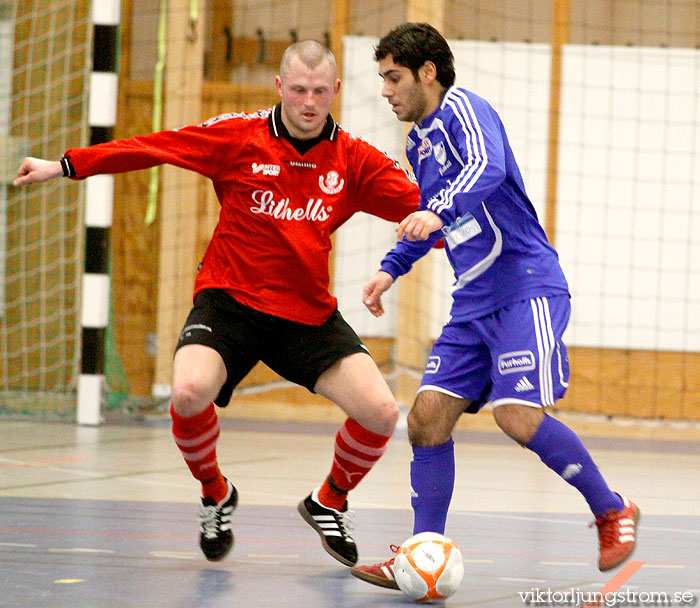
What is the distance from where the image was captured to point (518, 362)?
297 cm

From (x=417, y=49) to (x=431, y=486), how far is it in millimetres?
1232

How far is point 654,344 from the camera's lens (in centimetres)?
749

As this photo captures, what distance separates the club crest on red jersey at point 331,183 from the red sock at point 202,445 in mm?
792

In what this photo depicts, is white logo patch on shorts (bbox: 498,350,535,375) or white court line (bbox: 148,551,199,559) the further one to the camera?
white court line (bbox: 148,551,199,559)

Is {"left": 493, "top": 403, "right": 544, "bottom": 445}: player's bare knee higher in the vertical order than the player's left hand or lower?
lower

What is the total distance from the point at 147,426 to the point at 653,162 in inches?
153

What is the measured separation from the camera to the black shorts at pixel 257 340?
345cm

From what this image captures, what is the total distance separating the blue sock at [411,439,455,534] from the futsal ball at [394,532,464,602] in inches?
7.1

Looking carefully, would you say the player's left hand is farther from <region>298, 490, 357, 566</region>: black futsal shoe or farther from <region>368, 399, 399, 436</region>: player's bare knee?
<region>298, 490, 357, 566</region>: black futsal shoe

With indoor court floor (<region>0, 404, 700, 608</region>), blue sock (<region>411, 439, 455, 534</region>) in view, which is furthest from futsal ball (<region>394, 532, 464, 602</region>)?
blue sock (<region>411, 439, 455, 534</region>)

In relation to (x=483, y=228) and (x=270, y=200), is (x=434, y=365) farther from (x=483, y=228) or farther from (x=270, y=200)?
(x=270, y=200)

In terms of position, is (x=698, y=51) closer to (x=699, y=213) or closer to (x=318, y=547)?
(x=699, y=213)

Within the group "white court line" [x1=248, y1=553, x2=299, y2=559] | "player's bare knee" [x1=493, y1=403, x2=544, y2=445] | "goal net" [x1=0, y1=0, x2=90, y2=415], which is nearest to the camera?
"player's bare knee" [x1=493, y1=403, x2=544, y2=445]

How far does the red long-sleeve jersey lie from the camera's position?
352cm
